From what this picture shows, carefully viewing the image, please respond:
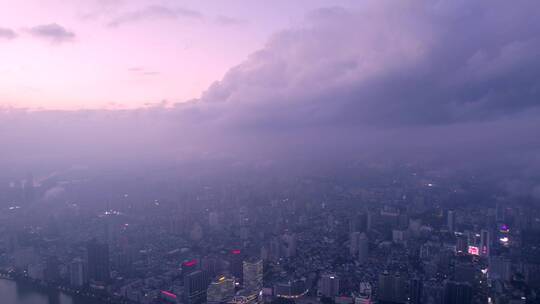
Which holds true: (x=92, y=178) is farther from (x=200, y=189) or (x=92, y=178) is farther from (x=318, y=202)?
(x=318, y=202)

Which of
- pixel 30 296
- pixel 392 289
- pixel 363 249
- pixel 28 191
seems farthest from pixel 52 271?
pixel 392 289

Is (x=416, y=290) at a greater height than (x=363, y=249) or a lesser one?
lesser

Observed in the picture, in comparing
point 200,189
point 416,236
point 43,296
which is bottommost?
point 43,296

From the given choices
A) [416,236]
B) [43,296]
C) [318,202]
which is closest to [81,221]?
[43,296]

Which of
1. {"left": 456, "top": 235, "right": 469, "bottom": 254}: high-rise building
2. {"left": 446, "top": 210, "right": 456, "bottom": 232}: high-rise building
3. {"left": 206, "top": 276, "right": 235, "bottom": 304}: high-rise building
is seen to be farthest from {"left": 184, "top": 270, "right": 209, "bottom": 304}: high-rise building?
{"left": 446, "top": 210, "right": 456, "bottom": 232}: high-rise building

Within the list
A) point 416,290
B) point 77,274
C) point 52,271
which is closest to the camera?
point 416,290

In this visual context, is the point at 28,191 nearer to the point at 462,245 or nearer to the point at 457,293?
the point at 457,293
